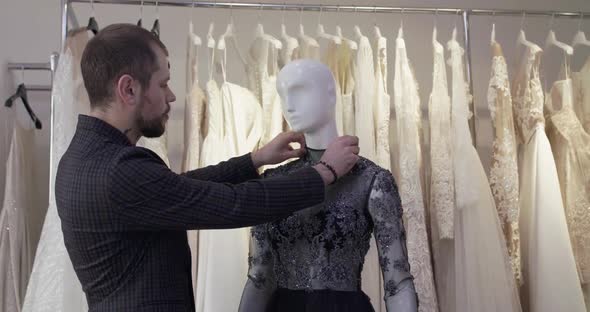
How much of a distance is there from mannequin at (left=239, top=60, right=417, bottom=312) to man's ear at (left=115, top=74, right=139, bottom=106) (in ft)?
1.05

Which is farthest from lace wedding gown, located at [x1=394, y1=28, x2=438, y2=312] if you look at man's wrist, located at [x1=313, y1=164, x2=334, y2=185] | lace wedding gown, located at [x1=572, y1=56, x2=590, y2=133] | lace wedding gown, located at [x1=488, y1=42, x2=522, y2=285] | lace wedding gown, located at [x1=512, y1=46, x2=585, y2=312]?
man's wrist, located at [x1=313, y1=164, x2=334, y2=185]

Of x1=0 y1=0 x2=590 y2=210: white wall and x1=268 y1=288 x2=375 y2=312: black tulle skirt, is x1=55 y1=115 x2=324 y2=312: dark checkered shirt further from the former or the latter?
x1=0 y1=0 x2=590 y2=210: white wall

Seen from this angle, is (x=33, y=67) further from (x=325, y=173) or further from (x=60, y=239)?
(x=325, y=173)

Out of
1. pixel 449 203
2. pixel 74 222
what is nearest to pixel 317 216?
pixel 74 222

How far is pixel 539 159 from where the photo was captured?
2104 mm

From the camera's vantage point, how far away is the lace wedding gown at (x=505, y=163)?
2.07 metres

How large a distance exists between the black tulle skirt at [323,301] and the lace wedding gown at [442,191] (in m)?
0.76

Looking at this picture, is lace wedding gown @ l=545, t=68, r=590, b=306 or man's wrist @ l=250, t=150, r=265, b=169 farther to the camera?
lace wedding gown @ l=545, t=68, r=590, b=306

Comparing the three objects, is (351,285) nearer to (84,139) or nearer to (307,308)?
(307,308)

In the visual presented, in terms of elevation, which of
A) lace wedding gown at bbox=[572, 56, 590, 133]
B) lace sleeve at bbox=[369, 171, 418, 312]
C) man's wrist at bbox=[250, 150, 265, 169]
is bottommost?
lace sleeve at bbox=[369, 171, 418, 312]

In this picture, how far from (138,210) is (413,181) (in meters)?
1.09

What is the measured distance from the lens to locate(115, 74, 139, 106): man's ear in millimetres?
1199

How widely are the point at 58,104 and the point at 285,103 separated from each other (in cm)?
87

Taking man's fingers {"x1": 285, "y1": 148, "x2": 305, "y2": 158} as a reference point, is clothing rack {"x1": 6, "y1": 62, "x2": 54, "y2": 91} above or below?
above
